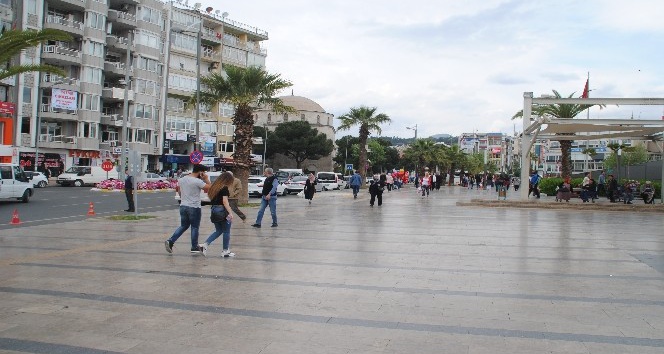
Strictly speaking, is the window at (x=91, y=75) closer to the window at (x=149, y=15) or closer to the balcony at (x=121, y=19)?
the balcony at (x=121, y=19)

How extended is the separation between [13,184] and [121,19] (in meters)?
33.9

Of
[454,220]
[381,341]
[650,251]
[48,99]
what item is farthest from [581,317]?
[48,99]

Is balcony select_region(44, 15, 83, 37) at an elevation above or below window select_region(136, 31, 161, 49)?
below

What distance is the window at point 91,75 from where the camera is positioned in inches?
1983

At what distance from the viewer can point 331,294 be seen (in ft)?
23.9

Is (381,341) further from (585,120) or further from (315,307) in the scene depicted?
(585,120)

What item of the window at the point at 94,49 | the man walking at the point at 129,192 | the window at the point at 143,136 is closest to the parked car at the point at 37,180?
the window at the point at 94,49

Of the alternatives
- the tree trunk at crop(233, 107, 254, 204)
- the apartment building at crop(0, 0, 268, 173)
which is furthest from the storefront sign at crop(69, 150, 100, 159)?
A: the tree trunk at crop(233, 107, 254, 204)

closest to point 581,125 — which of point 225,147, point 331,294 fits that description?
point 331,294

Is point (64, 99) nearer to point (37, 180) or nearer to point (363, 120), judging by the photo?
point (37, 180)

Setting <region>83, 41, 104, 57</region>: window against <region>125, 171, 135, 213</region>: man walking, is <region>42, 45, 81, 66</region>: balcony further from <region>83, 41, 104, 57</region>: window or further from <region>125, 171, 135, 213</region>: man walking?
<region>125, 171, 135, 213</region>: man walking

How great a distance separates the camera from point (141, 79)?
5634 cm

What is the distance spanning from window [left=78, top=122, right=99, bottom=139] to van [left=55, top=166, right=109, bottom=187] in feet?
29.1

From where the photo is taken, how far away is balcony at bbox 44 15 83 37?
47.1 metres
